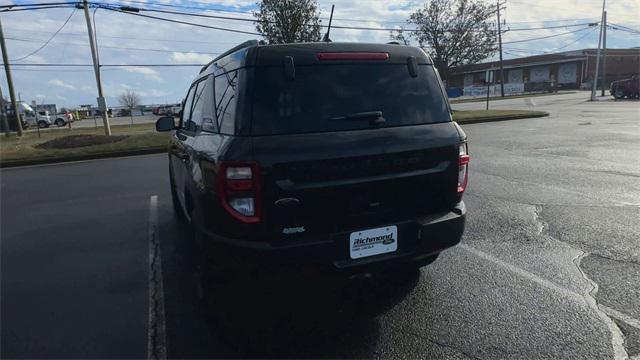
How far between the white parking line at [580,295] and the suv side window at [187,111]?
3260 millimetres

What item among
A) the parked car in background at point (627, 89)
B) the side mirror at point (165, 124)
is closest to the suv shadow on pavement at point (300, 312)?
the side mirror at point (165, 124)

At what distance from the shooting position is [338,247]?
2.67 meters

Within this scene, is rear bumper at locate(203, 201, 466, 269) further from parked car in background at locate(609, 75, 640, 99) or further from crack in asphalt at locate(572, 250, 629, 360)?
parked car in background at locate(609, 75, 640, 99)

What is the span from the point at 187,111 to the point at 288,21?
15.0 meters

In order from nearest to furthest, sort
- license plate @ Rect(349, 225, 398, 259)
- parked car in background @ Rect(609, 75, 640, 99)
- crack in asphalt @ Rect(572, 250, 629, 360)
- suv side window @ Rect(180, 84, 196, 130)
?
crack in asphalt @ Rect(572, 250, 629, 360) < license plate @ Rect(349, 225, 398, 259) < suv side window @ Rect(180, 84, 196, 130) < parked car in background @ Rect(609, 75, 640, 99)

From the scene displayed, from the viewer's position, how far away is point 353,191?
270 centimetres

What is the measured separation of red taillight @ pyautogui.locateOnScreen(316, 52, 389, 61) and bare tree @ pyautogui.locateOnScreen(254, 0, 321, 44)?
16224 millimetres

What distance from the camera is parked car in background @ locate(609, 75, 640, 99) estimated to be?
35678 mm

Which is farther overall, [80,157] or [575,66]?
[575,66]

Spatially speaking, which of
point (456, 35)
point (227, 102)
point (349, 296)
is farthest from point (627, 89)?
point (227, 102)

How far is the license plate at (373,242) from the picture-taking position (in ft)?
8.97

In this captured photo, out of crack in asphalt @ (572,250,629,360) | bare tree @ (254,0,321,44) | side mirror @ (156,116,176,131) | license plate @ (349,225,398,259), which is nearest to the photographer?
crack in asphalt @ (572,250,629,360)

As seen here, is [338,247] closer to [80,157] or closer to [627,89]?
[80,157]

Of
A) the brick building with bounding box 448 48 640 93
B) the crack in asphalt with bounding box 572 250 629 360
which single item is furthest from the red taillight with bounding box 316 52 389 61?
the brick building with bounding box 448 48 640 93
